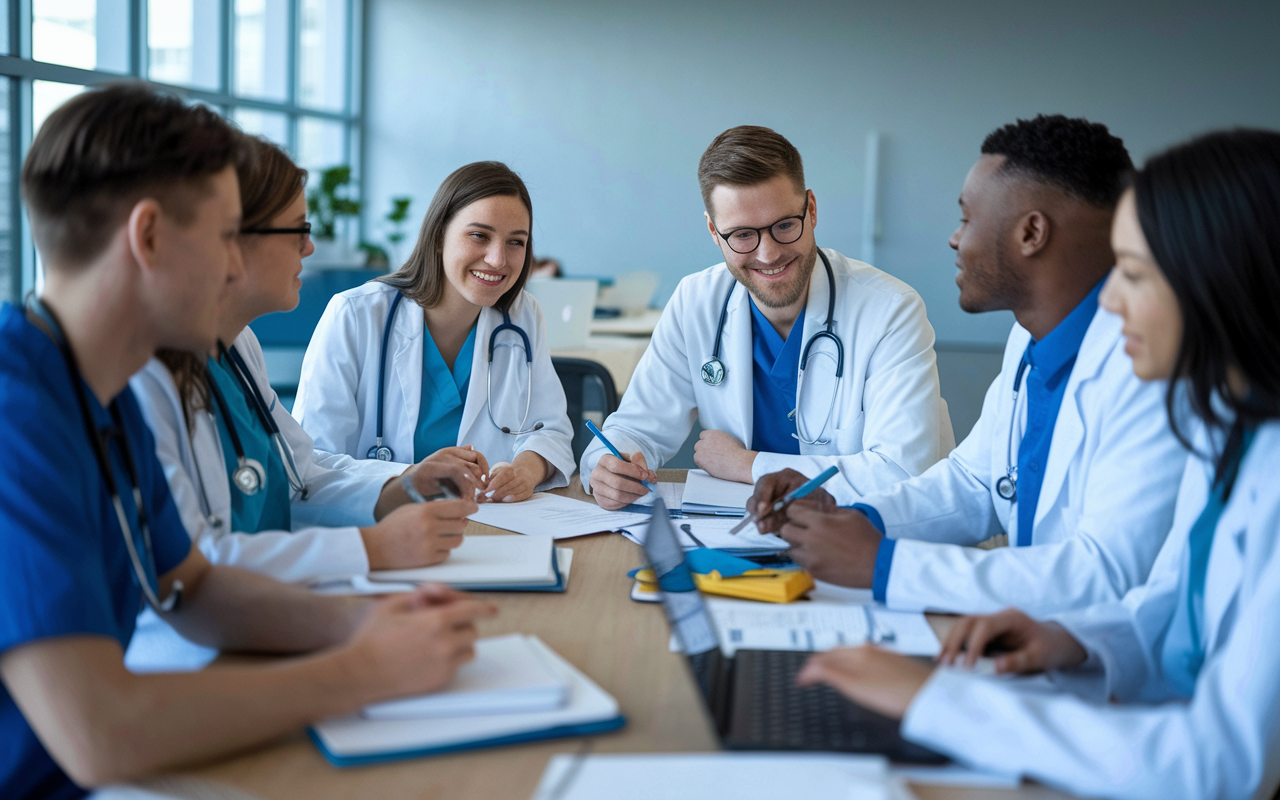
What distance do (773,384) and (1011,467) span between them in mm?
734

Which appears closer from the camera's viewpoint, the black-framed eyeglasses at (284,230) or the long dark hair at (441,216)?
the black-framed eyeglasses at (284,230)

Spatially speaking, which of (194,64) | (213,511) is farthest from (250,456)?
(194,64)

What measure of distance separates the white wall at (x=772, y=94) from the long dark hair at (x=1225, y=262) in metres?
5.96

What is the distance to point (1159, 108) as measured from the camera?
260 inches

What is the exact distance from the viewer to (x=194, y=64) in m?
5.23

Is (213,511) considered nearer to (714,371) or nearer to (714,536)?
(714,536)

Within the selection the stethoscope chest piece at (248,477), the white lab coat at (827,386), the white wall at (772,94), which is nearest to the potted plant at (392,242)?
the white wall at (772,94)

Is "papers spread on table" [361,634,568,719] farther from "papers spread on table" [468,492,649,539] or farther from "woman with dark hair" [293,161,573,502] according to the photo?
"woman with dark hair" [293,161,573,502]

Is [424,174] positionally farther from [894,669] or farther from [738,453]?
[894,669]

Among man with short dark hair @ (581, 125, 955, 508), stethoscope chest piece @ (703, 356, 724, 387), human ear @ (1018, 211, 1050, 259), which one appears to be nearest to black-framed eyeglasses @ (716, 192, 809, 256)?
man with short dark hair @ (581, 125, 955, 508)

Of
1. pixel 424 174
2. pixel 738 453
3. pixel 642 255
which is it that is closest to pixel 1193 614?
pixel 738 453

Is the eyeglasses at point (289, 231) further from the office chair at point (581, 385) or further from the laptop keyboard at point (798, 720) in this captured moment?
the office chair at point (581, 385)

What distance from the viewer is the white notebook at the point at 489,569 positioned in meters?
1.24

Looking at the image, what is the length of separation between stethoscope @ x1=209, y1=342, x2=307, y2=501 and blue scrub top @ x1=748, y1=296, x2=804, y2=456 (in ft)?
3.50
